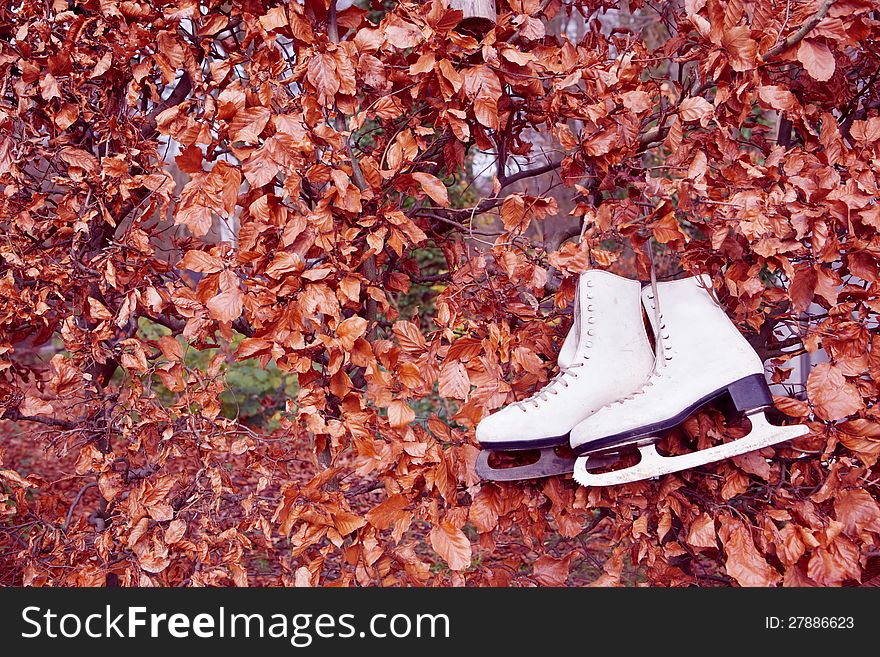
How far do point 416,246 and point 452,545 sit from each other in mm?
754

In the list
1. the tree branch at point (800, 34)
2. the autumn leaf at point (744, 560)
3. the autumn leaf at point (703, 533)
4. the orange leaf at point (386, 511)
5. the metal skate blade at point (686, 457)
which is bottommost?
the autumn leaf at point (744, 560)

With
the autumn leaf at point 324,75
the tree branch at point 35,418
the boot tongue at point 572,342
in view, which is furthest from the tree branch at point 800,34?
the tree branch at point 35,418

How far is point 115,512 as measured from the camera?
1830 mm

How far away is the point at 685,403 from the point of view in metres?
1.31

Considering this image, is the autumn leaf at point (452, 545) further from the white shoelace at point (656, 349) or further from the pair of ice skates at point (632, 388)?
the white shoelace at point (656, 349)

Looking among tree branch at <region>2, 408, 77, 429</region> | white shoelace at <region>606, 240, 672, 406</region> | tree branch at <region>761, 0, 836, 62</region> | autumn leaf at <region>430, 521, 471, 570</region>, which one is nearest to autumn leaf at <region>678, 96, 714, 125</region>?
tree branch at <region>761, 0, 836, 62</region>

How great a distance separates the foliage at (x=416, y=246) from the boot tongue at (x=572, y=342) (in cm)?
6

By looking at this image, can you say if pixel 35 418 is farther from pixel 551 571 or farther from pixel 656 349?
pixel 656 349

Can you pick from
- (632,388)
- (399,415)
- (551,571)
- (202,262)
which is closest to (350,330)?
(399,415)

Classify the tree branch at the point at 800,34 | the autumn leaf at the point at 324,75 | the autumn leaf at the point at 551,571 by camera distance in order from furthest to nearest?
the autumn leaf at the point at 551,571, the autumn leaf at the point at 324,75, the tree branch at the point at 800,34

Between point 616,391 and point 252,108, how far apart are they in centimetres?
97

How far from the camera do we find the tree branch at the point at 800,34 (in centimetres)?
125
